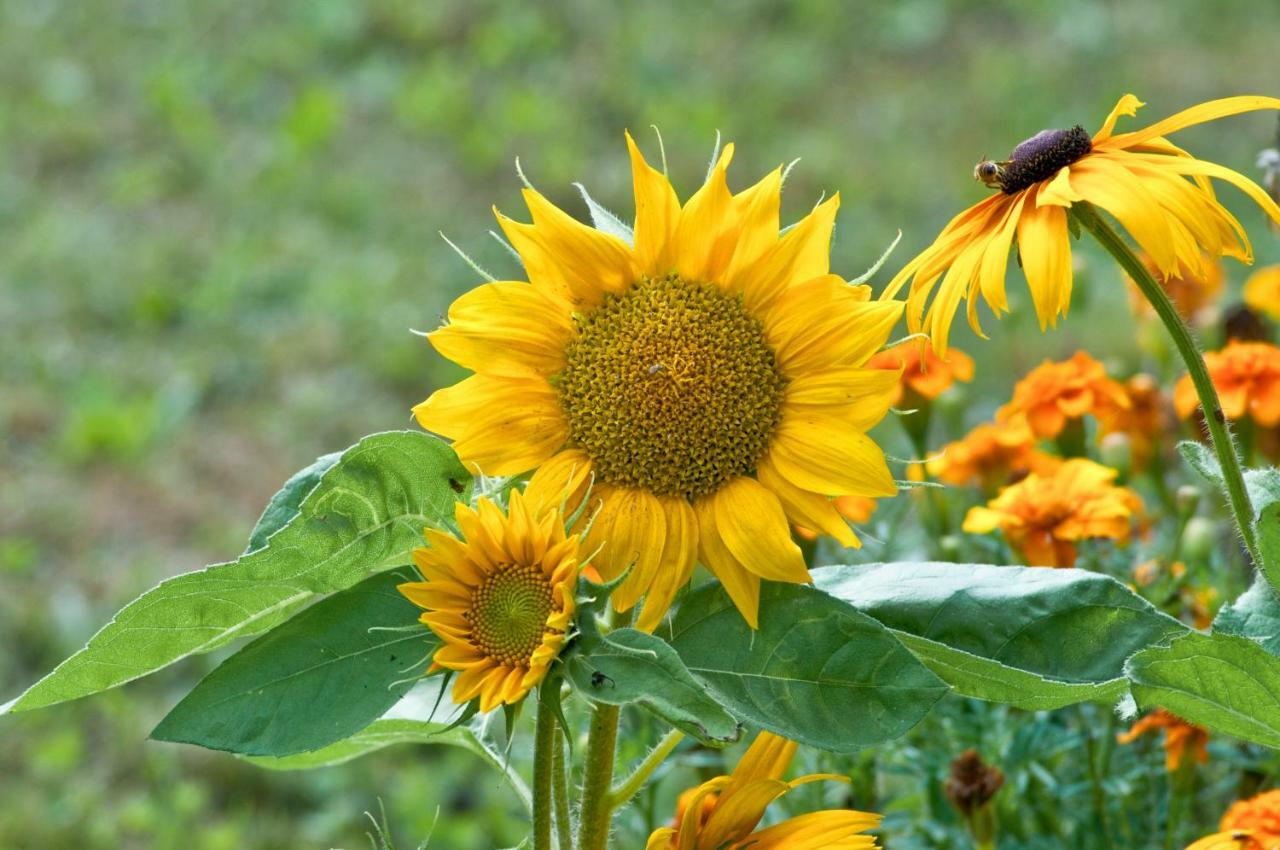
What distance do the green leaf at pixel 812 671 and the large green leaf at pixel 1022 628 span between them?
0.18 ft

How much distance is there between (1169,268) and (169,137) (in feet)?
10.3

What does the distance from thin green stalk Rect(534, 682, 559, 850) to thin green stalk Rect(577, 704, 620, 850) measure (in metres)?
0.03

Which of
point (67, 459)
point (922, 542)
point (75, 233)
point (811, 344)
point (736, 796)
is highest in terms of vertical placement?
point (75, 233)

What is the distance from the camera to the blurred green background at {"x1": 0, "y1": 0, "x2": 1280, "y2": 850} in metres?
2.13

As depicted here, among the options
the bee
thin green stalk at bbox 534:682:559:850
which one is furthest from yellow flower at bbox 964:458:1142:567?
thin green stalk at bbox 534:682:559:850

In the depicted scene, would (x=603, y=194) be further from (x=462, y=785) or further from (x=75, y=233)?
(x=462, y=785)

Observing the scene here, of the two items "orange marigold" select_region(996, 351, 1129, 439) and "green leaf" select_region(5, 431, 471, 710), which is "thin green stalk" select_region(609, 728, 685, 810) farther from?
"orange marigold" select_region(996, 351, 1129, 439)

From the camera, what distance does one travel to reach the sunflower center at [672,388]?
84 cm

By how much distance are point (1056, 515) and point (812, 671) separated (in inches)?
20.0

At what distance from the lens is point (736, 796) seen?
0.91 m

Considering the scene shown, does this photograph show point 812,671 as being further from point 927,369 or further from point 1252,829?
point 927,369

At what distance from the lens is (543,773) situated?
0.84 metres

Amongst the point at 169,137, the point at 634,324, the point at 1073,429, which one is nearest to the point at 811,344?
the point at 634,324

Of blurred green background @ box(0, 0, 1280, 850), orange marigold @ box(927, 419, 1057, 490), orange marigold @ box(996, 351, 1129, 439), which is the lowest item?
orange marigold @ box(927, 419, 1057, 490)
